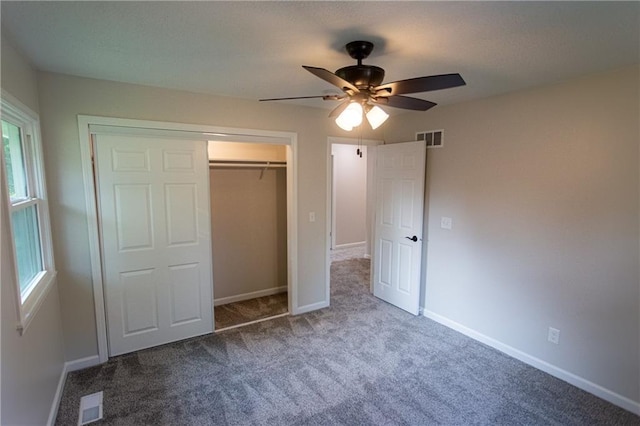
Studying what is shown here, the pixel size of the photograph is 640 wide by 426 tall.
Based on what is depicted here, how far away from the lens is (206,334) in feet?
10.7

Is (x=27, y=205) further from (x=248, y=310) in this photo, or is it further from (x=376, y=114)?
(x=248, y=310)

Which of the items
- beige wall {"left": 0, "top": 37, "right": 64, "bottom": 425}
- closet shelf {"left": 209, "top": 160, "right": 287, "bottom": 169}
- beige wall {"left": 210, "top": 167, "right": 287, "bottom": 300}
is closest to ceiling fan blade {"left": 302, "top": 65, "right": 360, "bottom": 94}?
beige wall {"left": 0, "top": 37, "right": 64, "bottom": 425}

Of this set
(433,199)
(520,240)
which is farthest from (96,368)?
(520,240)

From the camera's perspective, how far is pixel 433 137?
353 cm

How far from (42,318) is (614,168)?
13.1 feet

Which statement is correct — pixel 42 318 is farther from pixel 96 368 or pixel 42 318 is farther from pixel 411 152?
pixel 411 152

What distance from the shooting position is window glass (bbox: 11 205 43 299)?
6.40 feet

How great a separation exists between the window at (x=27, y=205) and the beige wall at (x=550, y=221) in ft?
11.3

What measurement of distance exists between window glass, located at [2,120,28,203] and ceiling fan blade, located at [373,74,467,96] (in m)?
2.22

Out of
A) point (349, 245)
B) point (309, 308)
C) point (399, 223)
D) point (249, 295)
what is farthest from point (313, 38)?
point (349, 245)

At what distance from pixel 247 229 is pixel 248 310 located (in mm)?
993

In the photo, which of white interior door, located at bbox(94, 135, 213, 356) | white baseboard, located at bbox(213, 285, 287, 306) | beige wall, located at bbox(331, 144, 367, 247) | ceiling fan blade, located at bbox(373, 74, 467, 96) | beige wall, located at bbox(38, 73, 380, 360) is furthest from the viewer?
beige wall, located at bbox(331, 144, 367, 247)

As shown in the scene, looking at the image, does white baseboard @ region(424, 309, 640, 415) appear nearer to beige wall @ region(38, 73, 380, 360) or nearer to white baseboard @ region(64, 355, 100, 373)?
beige wall @ region(38, 73, 380, 360)

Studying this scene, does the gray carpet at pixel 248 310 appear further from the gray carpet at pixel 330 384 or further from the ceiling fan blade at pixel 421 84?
the ceiling fan blade at pixel 421 84
